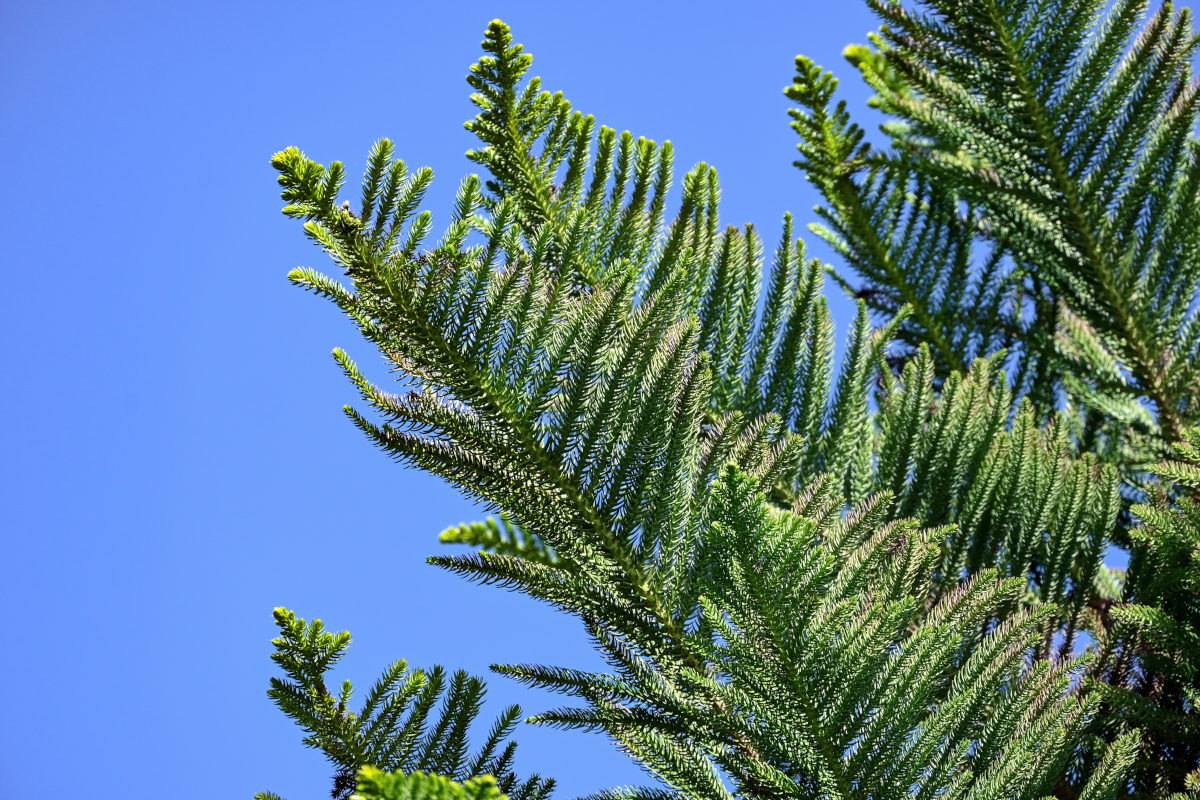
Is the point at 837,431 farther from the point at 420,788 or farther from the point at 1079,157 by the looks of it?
the point at 420,788

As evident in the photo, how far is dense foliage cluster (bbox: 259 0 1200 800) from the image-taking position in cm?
189

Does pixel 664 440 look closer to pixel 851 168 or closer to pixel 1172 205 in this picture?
pixel 851 168

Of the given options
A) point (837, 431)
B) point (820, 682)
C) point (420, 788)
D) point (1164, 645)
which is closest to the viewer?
point (420, 788)

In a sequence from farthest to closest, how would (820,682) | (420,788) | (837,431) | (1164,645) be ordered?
1. (837,431)
2. (1164,645)
3. (820,682)
4. (420,788)

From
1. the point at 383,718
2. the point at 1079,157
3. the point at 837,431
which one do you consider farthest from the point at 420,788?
the point at 1079,157

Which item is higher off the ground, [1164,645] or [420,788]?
[1164,645]

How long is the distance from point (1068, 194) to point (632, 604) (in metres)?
2.18

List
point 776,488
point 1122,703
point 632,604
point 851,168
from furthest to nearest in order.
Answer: point 851,168, point 776,488, point 1122,703, point 632,604

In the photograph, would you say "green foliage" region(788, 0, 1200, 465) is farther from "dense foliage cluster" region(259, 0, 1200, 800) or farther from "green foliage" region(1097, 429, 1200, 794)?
"green foliage" region(1097, 429, 1200, 794)

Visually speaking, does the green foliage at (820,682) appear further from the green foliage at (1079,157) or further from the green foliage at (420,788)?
the green foliage at (1079,157)

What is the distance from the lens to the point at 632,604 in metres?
2.07

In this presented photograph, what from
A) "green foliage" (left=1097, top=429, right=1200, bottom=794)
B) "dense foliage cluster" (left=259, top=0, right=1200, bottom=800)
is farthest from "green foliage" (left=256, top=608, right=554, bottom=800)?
"green foliage" (left=1097, top=429, right=1200, bottom=794)

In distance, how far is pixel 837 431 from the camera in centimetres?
302

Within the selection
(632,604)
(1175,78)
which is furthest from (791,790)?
(1175,78)
